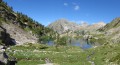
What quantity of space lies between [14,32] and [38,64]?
10703cm

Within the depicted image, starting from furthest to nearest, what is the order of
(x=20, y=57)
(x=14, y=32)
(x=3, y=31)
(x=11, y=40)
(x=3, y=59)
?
(x=14, y=32) → (x=11, y=40) → (x=3, y=31) → (x=20, y=57) → (x=3, y=59)

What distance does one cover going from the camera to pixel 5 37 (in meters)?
137

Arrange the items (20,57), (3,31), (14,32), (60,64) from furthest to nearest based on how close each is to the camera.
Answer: (14,32) < (3,31) < (20,57) < (60,64)

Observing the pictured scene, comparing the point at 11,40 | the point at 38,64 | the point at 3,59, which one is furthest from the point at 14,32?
the point at 3,59

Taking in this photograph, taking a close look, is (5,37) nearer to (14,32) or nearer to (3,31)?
(3,31)

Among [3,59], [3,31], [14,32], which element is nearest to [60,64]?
[3,59]

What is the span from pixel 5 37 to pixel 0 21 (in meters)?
35.1

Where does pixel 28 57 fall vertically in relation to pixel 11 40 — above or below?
below

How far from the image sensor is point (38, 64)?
209ft

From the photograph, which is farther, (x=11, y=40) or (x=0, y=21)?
(x=0, y=21)

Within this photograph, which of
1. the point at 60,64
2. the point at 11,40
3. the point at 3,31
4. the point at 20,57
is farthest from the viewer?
the point at 11,40

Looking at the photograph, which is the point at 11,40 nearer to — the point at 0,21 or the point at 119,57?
the point at 0,21

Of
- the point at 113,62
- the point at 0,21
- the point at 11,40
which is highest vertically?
the point at 0,21

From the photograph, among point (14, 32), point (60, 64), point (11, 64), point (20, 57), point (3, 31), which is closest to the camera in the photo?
point (11, 64)
